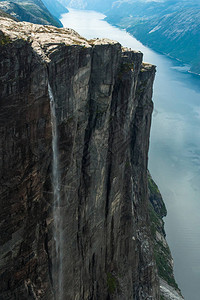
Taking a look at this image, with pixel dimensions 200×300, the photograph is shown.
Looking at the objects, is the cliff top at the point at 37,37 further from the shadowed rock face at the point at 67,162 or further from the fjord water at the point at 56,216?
the fjord water at the point at 56,216

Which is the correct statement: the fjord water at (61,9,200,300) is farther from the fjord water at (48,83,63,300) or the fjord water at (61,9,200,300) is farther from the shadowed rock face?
the fjord water at (48,83,63,300)

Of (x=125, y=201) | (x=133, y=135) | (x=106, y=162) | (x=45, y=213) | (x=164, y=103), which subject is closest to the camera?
(x=45, y=213)

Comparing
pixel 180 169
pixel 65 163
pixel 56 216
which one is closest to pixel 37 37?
pixel 65 163

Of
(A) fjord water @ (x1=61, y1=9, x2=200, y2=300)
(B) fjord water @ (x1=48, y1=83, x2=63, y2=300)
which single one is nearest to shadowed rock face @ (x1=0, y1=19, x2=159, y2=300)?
(B) fjord water @ (x1=48, y1=83, x2=63, y2=300)

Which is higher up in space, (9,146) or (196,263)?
(9,146)

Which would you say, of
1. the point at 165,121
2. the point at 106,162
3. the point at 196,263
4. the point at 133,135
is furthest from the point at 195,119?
the point at 106,162

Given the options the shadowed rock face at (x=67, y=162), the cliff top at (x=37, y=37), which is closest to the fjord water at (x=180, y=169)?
the shadowed rock face at (x=67, y=162)

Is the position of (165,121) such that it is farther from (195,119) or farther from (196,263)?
(196,263)

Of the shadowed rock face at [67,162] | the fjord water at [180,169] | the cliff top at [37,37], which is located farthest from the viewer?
the fjord water at [180,169]

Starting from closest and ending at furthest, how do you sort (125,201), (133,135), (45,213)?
1. (45,213)
2. (125,201)
3. (133,135)
